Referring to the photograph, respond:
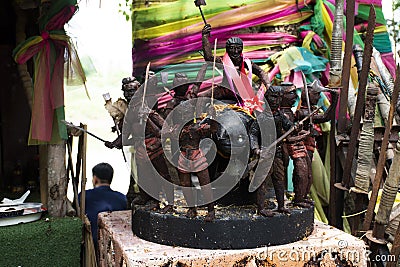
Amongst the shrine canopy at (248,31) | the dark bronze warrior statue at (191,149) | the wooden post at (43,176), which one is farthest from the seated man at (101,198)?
the dark bronze warrior statue at (191,149)

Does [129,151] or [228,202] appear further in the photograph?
[129,151]

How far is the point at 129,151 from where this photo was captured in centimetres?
277

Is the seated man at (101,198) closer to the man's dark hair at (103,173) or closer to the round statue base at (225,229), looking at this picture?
the man's dark hair at (103,173)

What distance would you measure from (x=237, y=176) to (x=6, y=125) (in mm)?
2682

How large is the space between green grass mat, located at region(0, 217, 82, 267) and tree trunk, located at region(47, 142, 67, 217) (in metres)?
0.11

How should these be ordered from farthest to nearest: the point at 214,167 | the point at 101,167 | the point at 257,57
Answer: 1. the point at 101,167
2. the point at 257,57
3. the point at 214,167

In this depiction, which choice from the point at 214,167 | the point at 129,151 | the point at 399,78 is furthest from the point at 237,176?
the point at 399,78

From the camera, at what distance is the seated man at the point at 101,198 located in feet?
12.2

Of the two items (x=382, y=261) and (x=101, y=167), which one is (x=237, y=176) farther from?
(x=101, y=167)

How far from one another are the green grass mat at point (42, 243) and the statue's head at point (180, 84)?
1.27 m

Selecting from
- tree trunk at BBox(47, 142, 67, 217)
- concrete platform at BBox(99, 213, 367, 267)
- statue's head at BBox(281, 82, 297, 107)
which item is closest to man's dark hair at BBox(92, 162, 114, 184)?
tree trunk at BBox(47, 142, 67, 217)

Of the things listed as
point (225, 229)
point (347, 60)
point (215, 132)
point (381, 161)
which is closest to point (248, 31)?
point (347, 60)

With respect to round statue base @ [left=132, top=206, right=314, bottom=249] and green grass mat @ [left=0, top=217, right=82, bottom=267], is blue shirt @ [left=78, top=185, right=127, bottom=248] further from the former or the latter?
round statue base @ [left=132, top=206, right=314, bottom=249]

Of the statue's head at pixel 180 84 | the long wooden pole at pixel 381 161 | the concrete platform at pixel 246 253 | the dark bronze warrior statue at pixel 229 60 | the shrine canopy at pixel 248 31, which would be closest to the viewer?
the concrete platform at pixel 246 253
